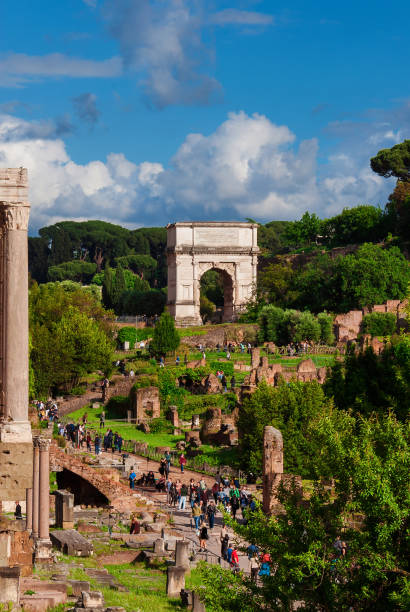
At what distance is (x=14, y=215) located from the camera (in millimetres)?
16359

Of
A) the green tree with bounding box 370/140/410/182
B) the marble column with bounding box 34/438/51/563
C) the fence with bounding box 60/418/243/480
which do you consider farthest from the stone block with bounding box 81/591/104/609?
the green tree with bounding box 370/140/410/182

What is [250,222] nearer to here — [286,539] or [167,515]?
[167,515]

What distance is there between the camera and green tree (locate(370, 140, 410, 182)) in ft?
298

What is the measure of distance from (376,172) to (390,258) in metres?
28.2

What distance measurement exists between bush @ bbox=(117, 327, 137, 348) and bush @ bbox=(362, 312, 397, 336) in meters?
14.1

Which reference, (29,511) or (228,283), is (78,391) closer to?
(228,283)

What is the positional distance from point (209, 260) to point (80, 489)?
144 ft

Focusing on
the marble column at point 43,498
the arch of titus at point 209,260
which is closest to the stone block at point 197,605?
the marble column at point 43,498

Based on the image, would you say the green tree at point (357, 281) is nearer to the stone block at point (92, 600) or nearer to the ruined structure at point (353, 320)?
the ruined structure at point (353, 320)

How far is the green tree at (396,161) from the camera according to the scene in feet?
298

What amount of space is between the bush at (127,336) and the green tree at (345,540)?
49.8 m

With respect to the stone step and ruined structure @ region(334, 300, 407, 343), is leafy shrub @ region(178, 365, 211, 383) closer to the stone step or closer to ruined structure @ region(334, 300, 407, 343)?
ruined structure @ region(334, 300, 407, 343)

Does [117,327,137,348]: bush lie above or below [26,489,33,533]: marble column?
above

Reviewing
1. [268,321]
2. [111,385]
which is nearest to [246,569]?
[111,385]
